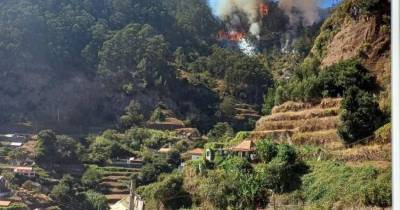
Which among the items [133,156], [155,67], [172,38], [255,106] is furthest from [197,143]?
[172,38]

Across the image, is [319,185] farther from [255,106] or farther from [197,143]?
[255,106]

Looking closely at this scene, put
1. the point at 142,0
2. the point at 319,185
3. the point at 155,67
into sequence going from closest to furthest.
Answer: the point at 319,185 < the point at 155,67 < the point at 142,0

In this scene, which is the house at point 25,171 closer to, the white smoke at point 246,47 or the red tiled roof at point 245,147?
the red tiled roof at point 245,147

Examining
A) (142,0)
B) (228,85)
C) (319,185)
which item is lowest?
(319,185)

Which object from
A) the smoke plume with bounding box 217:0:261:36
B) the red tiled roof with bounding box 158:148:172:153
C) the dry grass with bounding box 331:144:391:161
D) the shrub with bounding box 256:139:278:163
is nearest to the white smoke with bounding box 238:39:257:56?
the smoke plume with bounding box 217:0:261:36

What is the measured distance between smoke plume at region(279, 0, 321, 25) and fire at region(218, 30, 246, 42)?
452 cm

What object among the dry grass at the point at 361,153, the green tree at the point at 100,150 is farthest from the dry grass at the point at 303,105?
the green tree at the point at 100,150

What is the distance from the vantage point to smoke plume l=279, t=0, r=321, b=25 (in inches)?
329

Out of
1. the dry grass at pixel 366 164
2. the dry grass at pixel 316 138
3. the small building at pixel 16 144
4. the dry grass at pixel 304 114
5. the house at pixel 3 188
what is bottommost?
the house at pixel 3 188

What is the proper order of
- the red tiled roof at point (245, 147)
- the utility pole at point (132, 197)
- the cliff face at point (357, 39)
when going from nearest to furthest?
the cliff face at point (357, 39)
the red tiled roof at point (245, 147)
the utility pole at point (132, 197)

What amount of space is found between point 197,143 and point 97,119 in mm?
5135

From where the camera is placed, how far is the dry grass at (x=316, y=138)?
20.1 feet

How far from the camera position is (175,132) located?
48.3ft

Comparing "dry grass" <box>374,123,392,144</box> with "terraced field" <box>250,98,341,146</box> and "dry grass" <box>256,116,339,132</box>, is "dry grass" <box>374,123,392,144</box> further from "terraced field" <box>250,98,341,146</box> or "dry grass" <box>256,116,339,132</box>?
"dry grass" <box>256,116,339,132</box>
